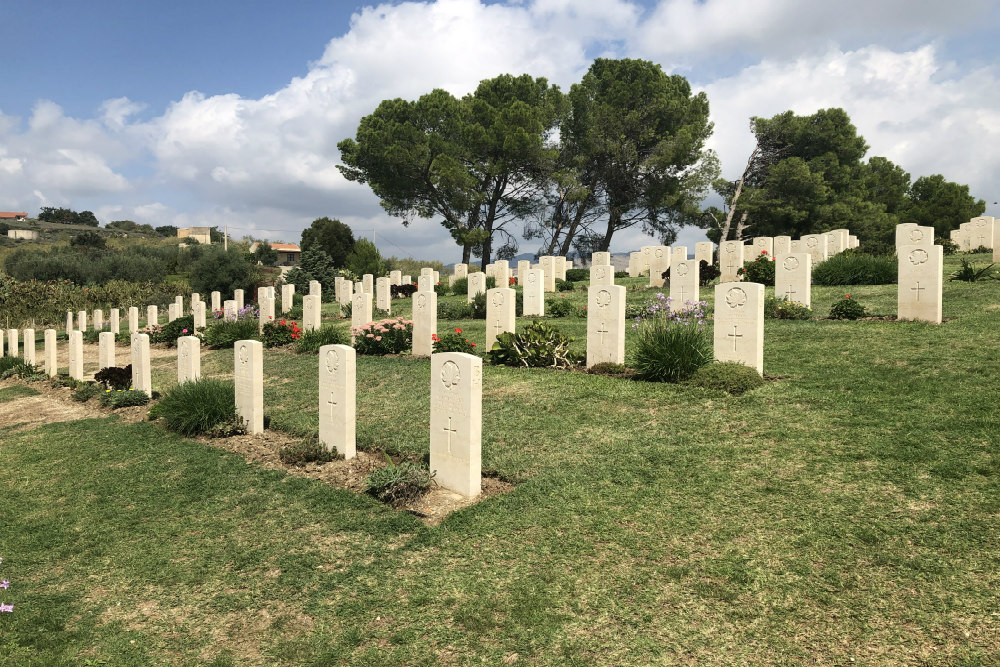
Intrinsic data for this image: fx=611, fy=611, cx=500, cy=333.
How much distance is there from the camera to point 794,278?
13.5 metres

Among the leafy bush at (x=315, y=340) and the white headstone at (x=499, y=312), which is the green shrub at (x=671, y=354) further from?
the leafy bush at (x=315, y=340)

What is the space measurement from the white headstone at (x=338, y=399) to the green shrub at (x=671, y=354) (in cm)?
430

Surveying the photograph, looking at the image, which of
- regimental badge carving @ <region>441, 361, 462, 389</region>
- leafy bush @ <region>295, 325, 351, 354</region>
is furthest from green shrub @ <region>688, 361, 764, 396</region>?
leafy bush @ <region>295, 325, 351, 354</region>

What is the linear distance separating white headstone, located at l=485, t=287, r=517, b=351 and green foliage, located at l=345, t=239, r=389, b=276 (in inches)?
1053

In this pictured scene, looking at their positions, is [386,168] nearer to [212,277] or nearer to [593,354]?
[212,277]

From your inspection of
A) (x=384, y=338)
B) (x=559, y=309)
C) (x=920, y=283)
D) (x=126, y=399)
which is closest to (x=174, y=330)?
(x=126, y=399)

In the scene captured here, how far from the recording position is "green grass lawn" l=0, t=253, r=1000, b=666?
366cm

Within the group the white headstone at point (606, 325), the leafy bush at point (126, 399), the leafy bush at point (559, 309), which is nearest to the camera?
the white headstone at point (606, 325)

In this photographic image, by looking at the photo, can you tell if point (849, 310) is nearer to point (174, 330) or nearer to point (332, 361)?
point (332, 361)

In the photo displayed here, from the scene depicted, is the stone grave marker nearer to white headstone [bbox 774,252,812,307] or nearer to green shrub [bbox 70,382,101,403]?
green shrub [bbox 70,382,101,403]

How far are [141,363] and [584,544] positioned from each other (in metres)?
10.1

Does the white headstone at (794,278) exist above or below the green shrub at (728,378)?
above

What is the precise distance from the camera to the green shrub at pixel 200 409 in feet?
28.5

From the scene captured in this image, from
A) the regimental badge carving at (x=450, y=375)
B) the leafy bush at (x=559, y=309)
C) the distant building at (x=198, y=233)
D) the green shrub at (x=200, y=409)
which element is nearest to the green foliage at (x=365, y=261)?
the leafy bush at (x=559, y=309)
